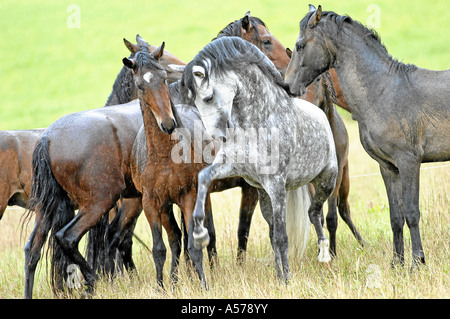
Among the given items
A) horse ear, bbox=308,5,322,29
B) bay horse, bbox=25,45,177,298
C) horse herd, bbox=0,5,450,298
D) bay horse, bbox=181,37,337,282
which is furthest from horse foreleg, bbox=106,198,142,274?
horse ear, bbox=308,5,322,29

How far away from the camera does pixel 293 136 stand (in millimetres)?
5414

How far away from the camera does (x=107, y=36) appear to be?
92.1 feet

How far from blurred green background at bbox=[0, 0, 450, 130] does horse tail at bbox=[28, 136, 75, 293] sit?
16.6m

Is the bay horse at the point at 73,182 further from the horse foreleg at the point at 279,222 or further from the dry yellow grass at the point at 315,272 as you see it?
the horse foreleg at the point at 279,222

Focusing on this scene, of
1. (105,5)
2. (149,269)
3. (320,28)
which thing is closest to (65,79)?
(105,5)

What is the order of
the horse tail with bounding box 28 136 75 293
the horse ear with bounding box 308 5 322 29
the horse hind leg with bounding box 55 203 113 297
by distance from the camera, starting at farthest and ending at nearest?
the horse tail with bounding box 28 136 75 293 < the horse hind leg with bounding box 55 203 113 297 < the horse ear with bounding box 308 5 322 29

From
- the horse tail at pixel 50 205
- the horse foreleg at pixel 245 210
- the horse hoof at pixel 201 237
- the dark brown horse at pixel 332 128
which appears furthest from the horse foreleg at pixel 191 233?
the dark brown horse at pixel 332 128

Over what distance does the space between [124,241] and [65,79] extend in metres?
20.1

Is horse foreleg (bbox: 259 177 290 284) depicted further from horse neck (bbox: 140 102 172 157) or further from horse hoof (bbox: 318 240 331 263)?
horse neck (bbox: 140 102 172 157)

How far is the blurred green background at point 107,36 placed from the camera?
2419cm

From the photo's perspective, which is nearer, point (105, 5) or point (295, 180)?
point (295, 180)

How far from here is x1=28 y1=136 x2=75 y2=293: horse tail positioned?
6273mm
